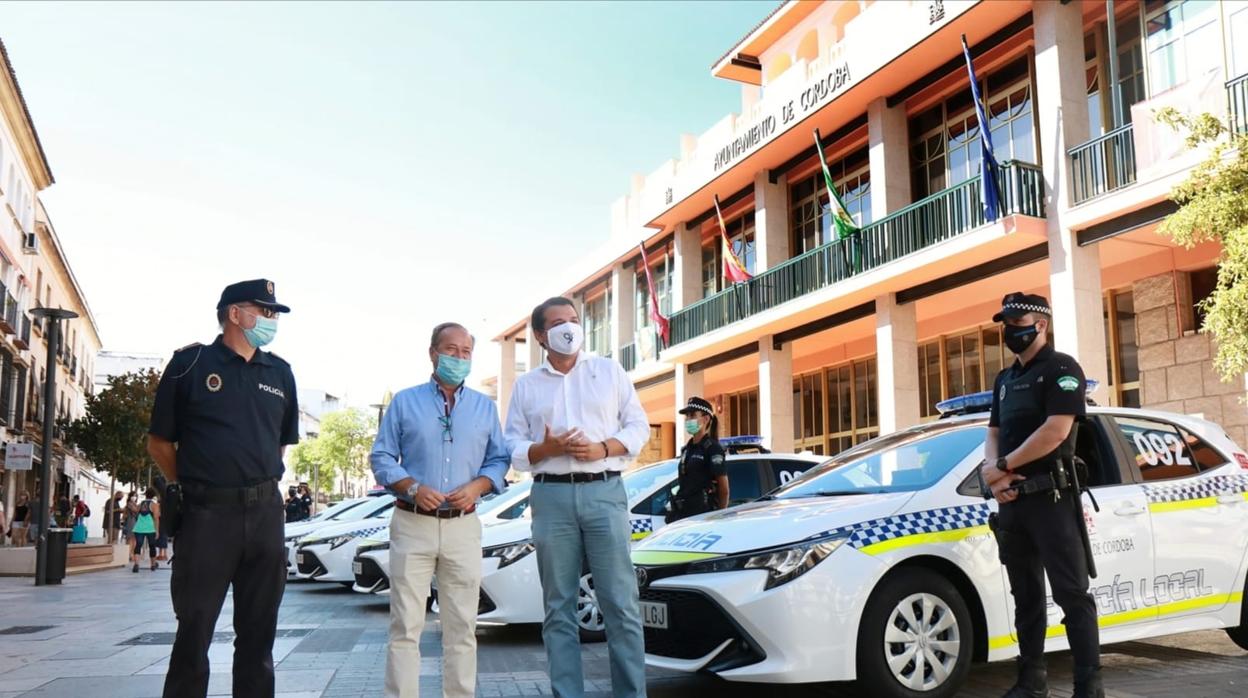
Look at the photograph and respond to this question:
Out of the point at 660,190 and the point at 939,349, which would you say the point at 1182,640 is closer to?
the point at 939,349

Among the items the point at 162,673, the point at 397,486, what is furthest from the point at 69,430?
the point at 397,486

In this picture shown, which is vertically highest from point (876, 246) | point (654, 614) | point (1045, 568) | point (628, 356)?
point (876, 246)

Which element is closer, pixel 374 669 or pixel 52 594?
pixel 374 669

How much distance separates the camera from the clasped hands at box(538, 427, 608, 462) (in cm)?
475

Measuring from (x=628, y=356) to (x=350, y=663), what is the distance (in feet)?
68.8

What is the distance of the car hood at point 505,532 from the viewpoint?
838 centimetres

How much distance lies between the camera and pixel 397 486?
15.4 feet

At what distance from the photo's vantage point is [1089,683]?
15.9 ft

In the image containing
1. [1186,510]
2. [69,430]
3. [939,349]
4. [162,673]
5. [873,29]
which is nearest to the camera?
[1186,510]

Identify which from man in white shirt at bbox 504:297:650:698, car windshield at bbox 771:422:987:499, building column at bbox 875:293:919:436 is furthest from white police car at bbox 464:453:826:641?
building column at bbox 875:293:919:436

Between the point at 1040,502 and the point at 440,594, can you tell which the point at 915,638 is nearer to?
the point at 1040,502

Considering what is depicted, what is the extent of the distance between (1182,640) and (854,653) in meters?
3.93

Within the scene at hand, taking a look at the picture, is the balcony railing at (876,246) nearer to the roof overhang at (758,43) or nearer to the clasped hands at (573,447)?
the roof overhang at (758,43)

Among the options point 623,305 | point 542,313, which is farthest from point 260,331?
point 623,305
